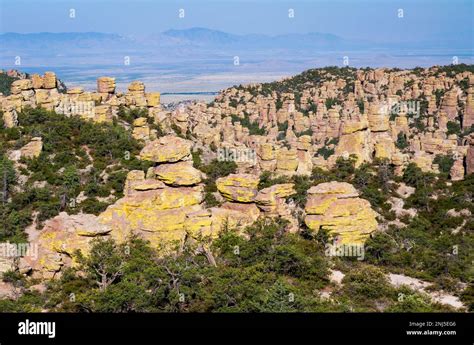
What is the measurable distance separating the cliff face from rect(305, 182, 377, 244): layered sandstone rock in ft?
0.16

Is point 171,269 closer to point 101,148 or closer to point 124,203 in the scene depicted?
point 124,203

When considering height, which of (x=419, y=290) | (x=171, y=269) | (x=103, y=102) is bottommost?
(x=419, y=290)

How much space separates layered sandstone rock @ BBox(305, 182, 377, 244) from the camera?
86.1ft

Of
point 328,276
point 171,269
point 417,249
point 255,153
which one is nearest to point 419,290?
point 328,276

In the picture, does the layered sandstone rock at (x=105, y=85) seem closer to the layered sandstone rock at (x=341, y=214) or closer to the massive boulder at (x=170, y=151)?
the massive boulder at (x=170, y=151)

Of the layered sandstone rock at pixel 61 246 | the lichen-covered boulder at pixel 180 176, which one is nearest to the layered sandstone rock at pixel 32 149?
the layered sandstone rock at pixel 61 246

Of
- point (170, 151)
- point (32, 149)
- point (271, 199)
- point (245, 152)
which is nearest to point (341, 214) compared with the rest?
point (271, 199)

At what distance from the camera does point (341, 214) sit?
86.0ft

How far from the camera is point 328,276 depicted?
22.8 meters

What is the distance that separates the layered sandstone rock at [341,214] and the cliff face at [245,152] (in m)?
0.05

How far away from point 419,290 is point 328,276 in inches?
142

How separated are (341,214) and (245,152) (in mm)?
22384

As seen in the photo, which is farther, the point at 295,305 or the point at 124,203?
the point at 124,203
